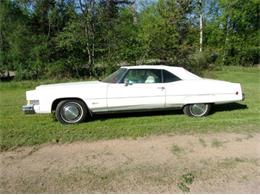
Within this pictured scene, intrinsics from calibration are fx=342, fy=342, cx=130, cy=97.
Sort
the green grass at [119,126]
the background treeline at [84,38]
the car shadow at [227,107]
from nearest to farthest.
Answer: the green grass at [119,126], the car shadow at [227,107], the background treeline at [84,38]

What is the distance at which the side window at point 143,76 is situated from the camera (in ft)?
25.3

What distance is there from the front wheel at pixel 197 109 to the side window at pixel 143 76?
0.94 meters

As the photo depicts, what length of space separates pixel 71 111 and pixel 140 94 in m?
1.56

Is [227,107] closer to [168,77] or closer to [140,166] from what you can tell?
[168,77]

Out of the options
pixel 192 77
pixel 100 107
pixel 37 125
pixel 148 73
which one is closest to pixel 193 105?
pixel 192 77

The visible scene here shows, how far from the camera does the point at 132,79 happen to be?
25.4 feet

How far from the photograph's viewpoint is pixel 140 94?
7582 mm

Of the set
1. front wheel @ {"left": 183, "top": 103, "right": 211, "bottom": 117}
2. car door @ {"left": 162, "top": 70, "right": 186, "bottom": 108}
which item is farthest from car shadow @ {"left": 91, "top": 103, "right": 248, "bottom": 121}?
car door @ {"left": 162, "top": 70, "right": 186, "bottom": 108}

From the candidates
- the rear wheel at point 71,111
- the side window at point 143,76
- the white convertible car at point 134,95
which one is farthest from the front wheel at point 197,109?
the rear wheel at point 71,111

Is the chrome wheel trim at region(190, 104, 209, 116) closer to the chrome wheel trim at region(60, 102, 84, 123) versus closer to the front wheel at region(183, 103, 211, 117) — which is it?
the front wheel at region(183, 103, 211, 117)

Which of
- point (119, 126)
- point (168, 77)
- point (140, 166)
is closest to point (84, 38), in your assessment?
point (168, 77)

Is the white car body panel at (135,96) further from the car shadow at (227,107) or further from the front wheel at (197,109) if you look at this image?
the car shadow at (227,107)

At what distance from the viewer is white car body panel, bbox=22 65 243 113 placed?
24.2ft

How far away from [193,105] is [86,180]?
4080mm
